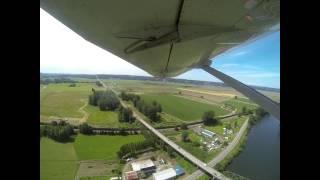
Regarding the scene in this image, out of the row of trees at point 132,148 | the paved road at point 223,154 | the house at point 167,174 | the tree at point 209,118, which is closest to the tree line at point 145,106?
the row of trees at point 132,148

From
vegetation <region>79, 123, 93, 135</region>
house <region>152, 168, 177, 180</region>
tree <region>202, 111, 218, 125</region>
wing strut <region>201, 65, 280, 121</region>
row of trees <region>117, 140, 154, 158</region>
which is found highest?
wing strut <region>201, 65, 280, 121</region>

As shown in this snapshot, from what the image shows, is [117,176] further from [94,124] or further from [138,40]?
[138,40]

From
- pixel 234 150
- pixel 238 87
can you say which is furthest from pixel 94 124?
pixel 238 87

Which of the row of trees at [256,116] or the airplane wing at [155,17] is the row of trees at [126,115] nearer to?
the row of trees at [256,116]

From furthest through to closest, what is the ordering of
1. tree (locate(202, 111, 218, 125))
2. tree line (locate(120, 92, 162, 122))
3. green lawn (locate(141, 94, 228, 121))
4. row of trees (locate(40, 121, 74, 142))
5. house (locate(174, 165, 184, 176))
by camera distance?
tree (locate(202, 111, 218, 125)), green lawn (locate(141, 94, 228, 121)), tree line (locate(120, 92, 162, 122)), house (locate(174, 165, 184, 176)), row of trees (locate(40, 121, 74, 142))

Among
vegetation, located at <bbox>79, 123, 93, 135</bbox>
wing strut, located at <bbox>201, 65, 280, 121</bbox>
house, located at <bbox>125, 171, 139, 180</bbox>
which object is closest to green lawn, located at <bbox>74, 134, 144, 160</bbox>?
vegetation, located at <bbox>79, 123, 93, 135</bbox>

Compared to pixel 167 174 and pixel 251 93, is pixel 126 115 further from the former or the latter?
pixel 251 93

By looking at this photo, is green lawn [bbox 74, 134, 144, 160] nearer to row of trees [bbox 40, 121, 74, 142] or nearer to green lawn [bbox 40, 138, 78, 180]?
green lawn [bbox 40, 138, 78, 180]
